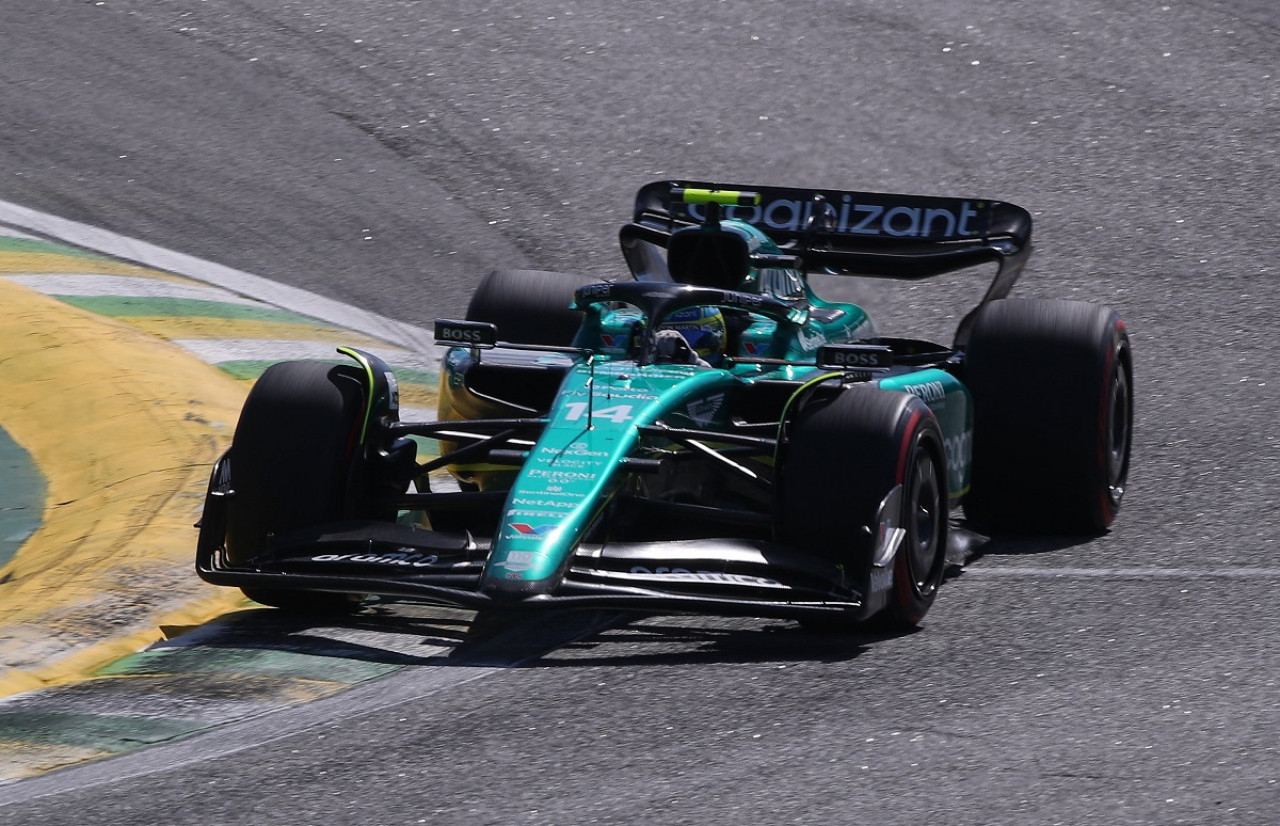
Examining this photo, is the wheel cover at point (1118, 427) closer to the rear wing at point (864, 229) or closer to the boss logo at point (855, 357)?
the rear wing at point (864, 229)

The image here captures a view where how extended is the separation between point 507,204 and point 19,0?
4771 millimetres

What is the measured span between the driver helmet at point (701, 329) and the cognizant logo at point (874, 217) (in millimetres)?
1469

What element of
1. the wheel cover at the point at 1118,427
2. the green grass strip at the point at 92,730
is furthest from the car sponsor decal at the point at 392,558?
the wheel cover at the point at 1118,427

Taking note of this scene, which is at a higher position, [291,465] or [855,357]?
[855,357]

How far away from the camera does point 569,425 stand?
5.70 meters

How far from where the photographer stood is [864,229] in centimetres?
798

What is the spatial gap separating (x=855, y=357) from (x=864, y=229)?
2.33 m

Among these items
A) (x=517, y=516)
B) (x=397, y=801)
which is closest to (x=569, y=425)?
(x=517, y=516)

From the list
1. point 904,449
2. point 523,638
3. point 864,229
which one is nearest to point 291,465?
point 523,638

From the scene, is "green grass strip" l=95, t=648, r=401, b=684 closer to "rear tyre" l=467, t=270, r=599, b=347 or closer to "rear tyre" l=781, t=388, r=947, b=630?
"rear tyre" l=781, t=388, r=947, b=630

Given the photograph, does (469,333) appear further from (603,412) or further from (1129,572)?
(1129,572)

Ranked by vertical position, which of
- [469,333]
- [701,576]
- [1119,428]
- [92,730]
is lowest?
[92,730]

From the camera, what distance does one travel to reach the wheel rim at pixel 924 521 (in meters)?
5.56

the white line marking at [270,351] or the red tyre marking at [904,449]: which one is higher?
the red tyre marking at [904,449]
